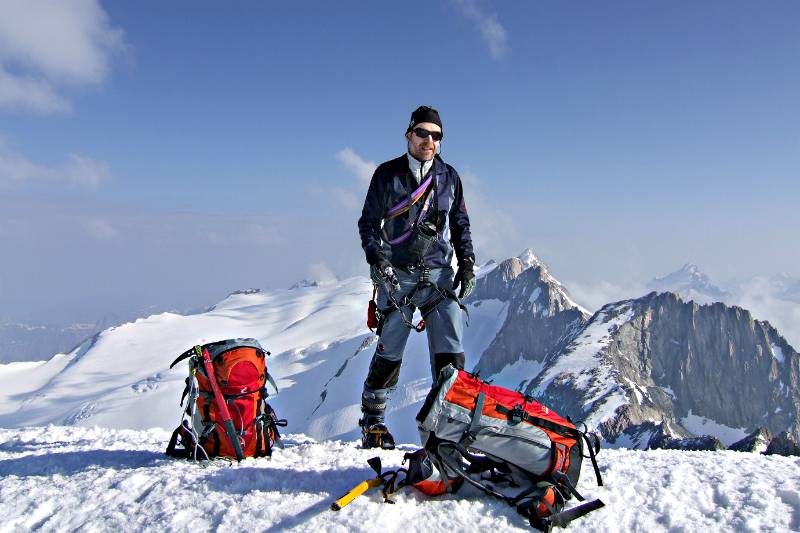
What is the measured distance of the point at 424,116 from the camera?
7.23 m

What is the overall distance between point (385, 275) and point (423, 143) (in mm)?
1933

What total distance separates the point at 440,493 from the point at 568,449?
1.28 m

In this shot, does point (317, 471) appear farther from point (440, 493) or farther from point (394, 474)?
point (440, 493)

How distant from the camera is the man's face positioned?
23.6 feet

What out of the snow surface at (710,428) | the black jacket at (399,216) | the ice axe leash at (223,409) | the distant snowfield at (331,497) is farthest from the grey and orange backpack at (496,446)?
the snow surface at (710,428)

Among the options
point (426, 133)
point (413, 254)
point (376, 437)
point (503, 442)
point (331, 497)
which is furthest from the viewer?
point (376, 437)

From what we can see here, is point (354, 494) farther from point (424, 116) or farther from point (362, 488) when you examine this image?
point (424, 116)

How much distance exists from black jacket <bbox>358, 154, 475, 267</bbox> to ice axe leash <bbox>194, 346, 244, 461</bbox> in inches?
96.9

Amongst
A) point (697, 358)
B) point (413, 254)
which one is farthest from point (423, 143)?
point (697, 358)

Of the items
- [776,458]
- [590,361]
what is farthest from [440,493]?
[590,361]

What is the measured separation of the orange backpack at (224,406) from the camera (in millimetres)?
6355

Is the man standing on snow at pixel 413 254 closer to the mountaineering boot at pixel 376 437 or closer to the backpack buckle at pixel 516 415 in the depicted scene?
the mountaineering boot at pixel 376 437

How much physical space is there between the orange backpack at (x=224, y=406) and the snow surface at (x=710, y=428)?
6944 inches

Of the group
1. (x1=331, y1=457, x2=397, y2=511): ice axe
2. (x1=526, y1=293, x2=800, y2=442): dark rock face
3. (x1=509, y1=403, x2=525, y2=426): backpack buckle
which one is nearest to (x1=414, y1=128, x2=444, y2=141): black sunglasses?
(x1=509, y1=403, x2=525, y2=426): backpack buckle
